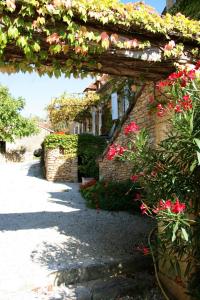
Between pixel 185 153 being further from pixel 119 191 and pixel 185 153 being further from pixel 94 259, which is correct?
pixel 119 191

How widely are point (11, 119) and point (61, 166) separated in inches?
524

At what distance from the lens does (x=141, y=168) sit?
376cm

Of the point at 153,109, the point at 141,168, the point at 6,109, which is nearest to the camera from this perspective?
the point at 141,168

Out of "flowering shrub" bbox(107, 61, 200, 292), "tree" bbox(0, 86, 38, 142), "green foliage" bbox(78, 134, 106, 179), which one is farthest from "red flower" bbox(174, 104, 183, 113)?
"tree" bbox(0, 86, 38, 142)

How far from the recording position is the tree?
28.0 m

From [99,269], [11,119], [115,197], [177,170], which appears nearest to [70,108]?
[11,119]

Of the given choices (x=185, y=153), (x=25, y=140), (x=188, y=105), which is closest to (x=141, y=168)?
(x=185, y=153)

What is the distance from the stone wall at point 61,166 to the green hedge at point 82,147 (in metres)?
0.26

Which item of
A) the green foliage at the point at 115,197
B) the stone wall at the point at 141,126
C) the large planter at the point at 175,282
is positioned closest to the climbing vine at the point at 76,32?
the stone wall at the point at 141,126

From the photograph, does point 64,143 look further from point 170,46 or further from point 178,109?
point 178,109

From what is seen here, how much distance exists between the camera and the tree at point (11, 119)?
91.9ft

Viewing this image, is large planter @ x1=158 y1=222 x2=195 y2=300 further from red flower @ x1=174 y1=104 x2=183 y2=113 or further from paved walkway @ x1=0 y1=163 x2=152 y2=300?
red flower @ x1=174 y1=104 x2=183 y2=113

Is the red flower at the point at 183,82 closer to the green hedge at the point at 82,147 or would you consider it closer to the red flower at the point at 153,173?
the red flower at the point at 153,173

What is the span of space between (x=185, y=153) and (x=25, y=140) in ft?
127
